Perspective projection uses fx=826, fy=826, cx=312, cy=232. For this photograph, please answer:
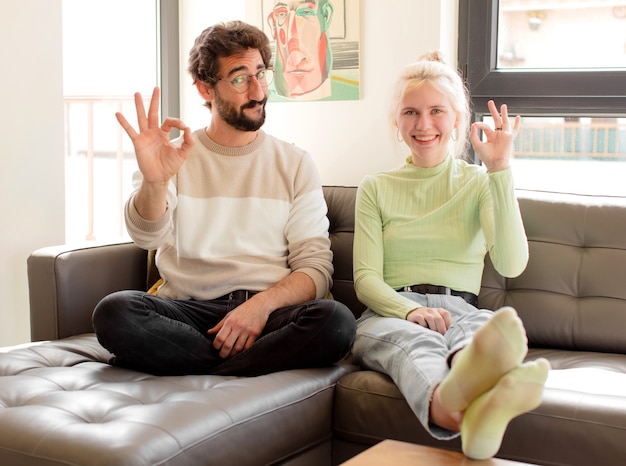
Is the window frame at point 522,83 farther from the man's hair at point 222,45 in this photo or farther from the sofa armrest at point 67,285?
the sofa armrest at point 67,285

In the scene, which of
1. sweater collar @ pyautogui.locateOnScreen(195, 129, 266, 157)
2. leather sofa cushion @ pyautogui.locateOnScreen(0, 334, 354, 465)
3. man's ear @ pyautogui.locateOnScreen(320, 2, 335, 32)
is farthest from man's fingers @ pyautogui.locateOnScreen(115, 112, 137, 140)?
man's ear @ pyautogui.locateOnScreen(320, 2, 335, 32)

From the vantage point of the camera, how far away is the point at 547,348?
2.34 meters

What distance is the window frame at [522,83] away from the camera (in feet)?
8.93

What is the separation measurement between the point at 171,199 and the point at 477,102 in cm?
123

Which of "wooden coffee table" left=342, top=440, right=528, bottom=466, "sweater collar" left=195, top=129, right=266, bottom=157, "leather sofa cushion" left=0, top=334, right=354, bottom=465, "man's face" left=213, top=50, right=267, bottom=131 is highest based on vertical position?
"man's face" left=213, top=50, right=267, bottom=131

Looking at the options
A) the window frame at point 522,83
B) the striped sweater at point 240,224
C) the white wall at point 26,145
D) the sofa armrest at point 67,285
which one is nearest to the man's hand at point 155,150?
the striped sweater at point 240,224

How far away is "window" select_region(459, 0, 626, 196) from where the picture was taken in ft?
8.98

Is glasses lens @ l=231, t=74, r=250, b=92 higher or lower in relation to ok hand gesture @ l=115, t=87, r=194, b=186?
higher

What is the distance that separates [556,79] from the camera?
278cm

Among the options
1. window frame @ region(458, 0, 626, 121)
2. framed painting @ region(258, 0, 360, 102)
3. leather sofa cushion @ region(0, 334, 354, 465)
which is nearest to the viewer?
leather sofa cushion @ region(0, 334, 354, 465)

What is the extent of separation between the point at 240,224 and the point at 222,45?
52 centimetres

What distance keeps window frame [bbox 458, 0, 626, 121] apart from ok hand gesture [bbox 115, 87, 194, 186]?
1220mm

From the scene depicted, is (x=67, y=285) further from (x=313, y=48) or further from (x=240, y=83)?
(x=313, y=48)

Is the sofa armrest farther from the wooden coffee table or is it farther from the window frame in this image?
the window frame
